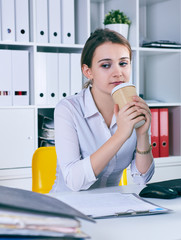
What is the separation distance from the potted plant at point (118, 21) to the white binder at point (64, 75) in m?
0.42

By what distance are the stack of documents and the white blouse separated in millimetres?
762

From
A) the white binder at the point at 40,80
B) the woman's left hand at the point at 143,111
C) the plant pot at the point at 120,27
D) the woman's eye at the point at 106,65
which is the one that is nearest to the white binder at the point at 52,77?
the white binder at the point at 40,80

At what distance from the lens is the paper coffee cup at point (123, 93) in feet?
4.18

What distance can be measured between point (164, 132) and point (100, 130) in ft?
4.63

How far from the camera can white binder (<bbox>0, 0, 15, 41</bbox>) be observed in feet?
7.87

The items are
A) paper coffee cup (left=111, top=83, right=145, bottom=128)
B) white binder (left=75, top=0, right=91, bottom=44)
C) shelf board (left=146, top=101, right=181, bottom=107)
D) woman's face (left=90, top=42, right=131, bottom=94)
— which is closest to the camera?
paper coffee cup (left=111, top=83, right=145, bottom=128)

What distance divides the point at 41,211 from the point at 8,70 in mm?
1913

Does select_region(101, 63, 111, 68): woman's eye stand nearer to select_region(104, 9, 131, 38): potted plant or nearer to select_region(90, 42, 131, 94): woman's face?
select_region(90, 42, 131, 94): woman's face

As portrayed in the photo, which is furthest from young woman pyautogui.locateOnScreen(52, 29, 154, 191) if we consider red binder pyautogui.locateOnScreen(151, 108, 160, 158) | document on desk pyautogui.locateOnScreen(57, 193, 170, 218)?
red binder pyautogui.locateOnScreen(151, 108, 160, 158)

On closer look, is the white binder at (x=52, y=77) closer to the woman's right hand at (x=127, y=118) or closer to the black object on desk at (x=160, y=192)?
the woman's right hand at (x=127, y=118)

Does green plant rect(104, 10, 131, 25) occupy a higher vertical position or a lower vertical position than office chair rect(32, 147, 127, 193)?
higher

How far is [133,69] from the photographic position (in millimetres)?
2844

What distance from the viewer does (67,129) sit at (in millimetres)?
1512

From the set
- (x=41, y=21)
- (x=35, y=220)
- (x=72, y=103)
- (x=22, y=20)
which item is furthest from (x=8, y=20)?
(x=35, y=220)
